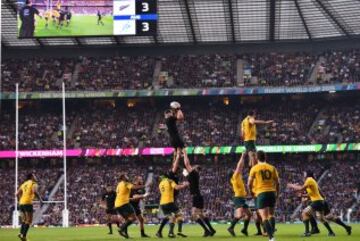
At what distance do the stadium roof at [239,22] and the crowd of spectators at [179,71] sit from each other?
1.82m

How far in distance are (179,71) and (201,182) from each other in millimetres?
13232

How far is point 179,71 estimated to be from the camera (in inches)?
2616

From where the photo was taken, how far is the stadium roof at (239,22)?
57125 millimetres

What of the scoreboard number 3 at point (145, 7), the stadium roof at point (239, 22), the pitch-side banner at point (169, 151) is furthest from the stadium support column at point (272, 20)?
the scoreboard number 3 at point (145, 7)

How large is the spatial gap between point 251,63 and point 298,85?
20.9 feet

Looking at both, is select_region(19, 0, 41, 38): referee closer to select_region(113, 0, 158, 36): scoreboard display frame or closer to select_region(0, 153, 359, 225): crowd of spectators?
select_region(113, 0, 158, 36): scoreboard display frame

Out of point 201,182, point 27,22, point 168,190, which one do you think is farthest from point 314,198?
point 201,182

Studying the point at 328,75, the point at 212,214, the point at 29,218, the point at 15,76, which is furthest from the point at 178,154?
the point at 15,76

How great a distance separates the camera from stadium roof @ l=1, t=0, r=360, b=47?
57125 millimetres

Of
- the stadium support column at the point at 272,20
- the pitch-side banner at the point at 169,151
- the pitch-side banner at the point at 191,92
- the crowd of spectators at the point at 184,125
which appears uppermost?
the stadium support column at the point at 272,20

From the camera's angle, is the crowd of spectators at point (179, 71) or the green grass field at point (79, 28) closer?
the green grass field at point (79, 28)

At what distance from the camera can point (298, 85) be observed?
61.6 meters

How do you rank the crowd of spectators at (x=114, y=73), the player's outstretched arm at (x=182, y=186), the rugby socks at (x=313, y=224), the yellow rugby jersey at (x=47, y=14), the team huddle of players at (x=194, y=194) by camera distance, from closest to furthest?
the team huddle of players at (x=194, y=194) → the player's outstretched arm at (x=182, y=186) → the rugby socks at (x=313, y=224) → the yellow rugby jersey at (x=47, y=14) → the crowd of spectators at (x=114, y=73)

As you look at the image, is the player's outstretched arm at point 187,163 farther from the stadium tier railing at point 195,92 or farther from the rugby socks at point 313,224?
the stadium tier railing at point 195,92
